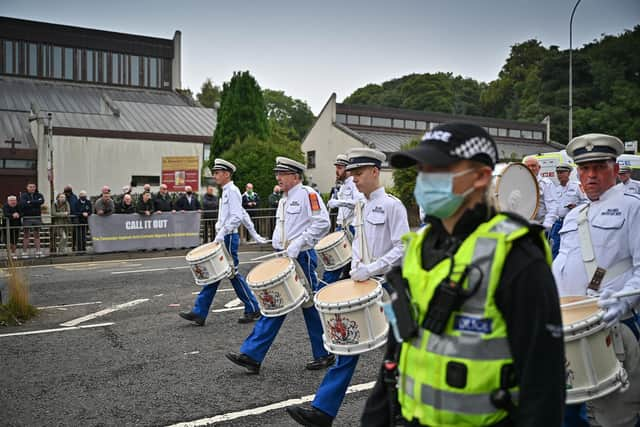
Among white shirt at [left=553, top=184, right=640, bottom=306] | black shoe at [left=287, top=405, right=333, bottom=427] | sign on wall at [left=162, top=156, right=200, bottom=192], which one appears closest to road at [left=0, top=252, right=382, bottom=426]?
black shoe at [left=287, top=405, right=333, bottom=427]

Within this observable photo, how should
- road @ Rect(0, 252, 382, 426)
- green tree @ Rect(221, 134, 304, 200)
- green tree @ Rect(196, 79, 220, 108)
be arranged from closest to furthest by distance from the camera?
road @ Rect(0, 252, 382, 426)
green tree @ Rect(221, 134, 304, 200)
green tree @ Rect(196, 79, 220, 108)

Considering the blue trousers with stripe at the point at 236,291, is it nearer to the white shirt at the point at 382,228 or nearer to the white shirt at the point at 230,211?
the white shirt at the point at 230,211

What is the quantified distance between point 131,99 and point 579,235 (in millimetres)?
45330

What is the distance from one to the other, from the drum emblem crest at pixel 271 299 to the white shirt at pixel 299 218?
1.10m

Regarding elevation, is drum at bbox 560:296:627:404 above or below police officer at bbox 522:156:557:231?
below

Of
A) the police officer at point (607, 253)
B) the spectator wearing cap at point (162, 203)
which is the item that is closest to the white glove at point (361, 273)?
the police officer at point (607, 253)

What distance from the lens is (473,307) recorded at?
86.6 inches

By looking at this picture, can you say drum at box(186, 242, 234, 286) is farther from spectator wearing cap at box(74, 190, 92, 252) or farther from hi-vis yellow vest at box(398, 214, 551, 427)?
spectator wearing cap at box(74, 190, 92, 252)

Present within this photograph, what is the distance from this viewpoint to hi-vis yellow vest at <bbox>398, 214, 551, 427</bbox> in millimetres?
2168

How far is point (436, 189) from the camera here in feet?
7.82

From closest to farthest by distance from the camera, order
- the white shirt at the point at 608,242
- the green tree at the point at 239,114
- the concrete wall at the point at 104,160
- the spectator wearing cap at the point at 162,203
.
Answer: the white shirt at the point at 608,242 → the spectator wearing cap at the point at 162,203 → the green tree at the point at 239,114 → the concrete wall at the point at 104,160

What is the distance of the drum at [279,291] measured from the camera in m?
6.21

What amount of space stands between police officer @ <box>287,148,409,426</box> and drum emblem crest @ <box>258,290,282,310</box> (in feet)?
3.81

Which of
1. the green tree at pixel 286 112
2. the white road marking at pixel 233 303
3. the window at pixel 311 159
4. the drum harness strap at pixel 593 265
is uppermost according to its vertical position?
the green tree at pixel 286 112
